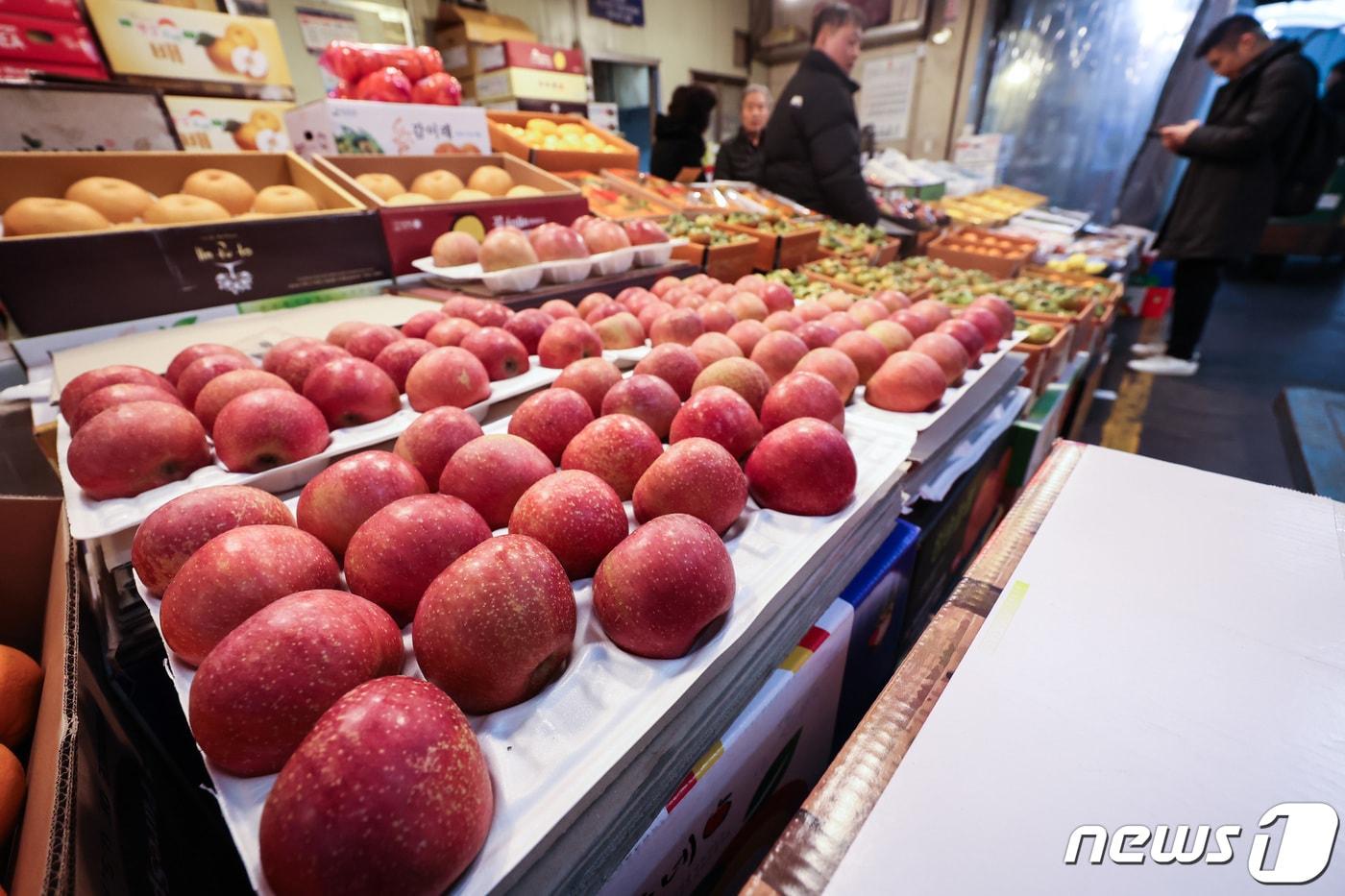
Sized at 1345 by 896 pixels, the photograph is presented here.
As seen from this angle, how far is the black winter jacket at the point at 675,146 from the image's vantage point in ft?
18.9

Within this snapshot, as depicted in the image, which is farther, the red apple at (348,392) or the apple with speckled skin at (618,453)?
the red apple at (348,392)

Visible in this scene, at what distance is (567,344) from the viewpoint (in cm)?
159

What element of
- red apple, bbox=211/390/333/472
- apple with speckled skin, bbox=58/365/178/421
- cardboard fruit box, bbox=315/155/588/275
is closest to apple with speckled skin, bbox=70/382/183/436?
apple with speckled skin, bbox=58/365/178/421

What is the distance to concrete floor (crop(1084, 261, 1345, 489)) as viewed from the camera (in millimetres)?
3725

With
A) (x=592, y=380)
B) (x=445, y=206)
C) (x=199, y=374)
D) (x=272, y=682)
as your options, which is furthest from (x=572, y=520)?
(x=445, y=206)

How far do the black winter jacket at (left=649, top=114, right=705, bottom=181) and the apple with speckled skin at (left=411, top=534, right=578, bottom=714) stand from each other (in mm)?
5984

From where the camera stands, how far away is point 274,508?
3.05 ft

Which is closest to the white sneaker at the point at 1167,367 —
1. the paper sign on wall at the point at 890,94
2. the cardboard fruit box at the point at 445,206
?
the cardboard fruit box at the point at 445,206

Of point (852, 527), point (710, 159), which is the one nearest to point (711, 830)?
point (852, 527)

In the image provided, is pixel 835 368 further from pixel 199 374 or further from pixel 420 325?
pixel 199 374

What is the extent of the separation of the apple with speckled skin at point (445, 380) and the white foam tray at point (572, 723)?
2.04ft

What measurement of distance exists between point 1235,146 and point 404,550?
226 inches

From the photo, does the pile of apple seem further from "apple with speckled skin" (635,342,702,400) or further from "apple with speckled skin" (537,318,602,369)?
"apple with speckled skin" (635,342,702,400)

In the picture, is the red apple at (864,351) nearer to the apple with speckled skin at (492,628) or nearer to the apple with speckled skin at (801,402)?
the apple with speckled skin at (801,402)
